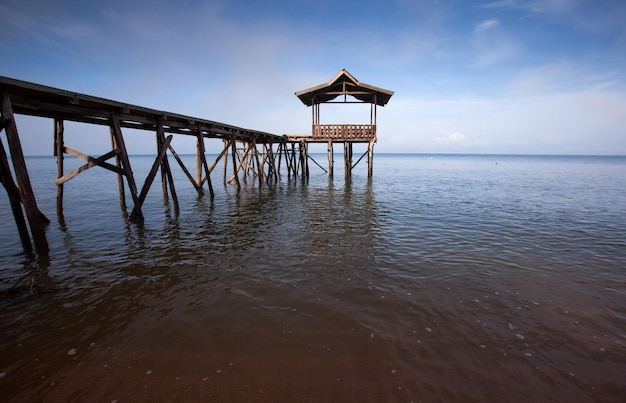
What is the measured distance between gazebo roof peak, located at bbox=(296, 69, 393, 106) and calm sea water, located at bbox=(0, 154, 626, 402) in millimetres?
14144

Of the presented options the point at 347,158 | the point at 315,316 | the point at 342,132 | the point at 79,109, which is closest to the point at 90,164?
the point at 79,109

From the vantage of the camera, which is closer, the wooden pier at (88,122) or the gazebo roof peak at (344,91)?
the wooden pier at (88,122)

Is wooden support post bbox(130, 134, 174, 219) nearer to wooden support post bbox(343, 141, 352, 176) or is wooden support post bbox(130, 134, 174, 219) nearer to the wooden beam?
the wooden beam

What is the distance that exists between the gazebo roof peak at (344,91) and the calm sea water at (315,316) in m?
14.1

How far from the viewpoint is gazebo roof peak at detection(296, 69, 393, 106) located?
757 inches

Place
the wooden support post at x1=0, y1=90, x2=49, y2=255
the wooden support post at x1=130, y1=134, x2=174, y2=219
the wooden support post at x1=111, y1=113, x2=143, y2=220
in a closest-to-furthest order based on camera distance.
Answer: the wooden support post at x1=0, y1=90, x2=49, y2=255 → the wooden support post at x1=111, y1=113, x2=143, y2=220 → the wooden support post at x1=130, y1=134, x2=174, y2=219

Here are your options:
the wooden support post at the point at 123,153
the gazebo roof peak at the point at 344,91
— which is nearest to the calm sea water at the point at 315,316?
the wooden support post at the point at 123,153

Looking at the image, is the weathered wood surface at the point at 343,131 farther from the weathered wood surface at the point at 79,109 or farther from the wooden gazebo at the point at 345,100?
the weathered wood surface at the point at 79,109

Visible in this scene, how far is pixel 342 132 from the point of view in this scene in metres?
21.8

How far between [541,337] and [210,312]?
4.45 m

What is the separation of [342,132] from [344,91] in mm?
3191

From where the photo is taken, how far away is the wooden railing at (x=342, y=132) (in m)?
21.5

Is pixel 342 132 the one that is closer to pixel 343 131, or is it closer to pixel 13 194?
pixel 343 131

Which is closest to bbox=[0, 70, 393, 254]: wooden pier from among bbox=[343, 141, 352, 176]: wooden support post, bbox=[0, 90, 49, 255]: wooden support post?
bbox=[0, 90, 49, 255]: wooden support post
